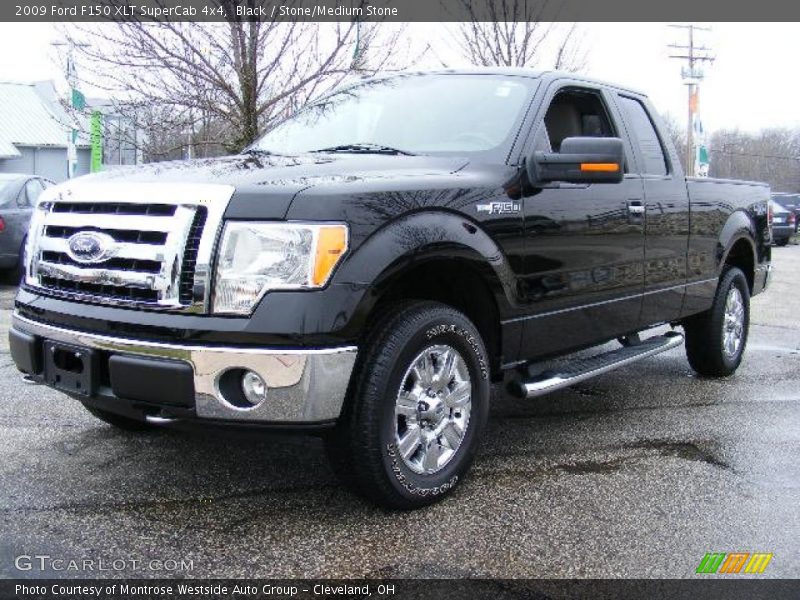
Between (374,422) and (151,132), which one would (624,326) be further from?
(151,132)

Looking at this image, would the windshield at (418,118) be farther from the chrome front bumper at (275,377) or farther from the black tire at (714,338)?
the black tire at (714,338)

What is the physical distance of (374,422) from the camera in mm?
3102

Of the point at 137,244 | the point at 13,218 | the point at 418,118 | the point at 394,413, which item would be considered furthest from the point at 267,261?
the point at 13,218

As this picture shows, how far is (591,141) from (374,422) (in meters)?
1.66

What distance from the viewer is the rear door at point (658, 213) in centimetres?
498

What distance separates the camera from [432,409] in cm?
342

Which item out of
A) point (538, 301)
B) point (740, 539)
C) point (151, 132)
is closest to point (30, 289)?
point (538, 301)

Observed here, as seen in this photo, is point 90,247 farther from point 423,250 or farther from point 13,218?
point 13,218

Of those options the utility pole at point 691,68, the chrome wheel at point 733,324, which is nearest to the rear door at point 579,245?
the chrome wheel at point 733,324

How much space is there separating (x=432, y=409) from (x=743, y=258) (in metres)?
4.11

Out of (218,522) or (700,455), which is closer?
(218,522)

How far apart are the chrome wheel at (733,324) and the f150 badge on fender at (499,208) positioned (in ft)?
9.63

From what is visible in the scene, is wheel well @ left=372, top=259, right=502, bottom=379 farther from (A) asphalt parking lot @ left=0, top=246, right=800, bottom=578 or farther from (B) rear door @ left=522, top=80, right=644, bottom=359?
(A) asphalt parking lot @ left=0, top=246, right=800, bottom=578

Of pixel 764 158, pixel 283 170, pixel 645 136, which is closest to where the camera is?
pixel 283 170
